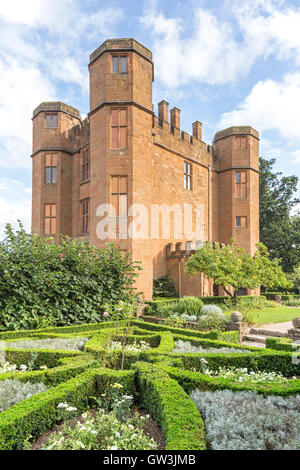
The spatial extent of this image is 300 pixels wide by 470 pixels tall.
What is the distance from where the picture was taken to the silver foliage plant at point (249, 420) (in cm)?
258

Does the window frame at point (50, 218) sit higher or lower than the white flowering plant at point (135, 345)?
higher

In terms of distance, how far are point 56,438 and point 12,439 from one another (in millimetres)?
368

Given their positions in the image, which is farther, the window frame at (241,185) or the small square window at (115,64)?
the window frame at (241,185)

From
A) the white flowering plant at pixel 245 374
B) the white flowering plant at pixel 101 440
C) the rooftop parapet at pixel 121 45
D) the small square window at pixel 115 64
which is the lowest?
the white flowering plant at pixel 245 374

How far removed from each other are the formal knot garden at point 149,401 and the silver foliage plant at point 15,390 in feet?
0.04

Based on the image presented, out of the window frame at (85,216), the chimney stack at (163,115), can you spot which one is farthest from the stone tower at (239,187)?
the window frame at (85,216)

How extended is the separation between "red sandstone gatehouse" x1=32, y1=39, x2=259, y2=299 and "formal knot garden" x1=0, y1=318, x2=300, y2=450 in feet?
26.6

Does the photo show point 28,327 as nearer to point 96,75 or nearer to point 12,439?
point 12,439

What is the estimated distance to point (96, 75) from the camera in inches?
542

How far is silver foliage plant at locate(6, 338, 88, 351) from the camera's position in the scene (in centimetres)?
579

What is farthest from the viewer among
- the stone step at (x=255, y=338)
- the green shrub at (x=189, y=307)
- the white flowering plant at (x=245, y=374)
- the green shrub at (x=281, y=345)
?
the green shrub at (x=189, y=307)

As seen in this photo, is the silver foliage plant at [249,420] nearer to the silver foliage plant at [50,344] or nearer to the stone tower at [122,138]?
the silver foliage plant at [50,344]

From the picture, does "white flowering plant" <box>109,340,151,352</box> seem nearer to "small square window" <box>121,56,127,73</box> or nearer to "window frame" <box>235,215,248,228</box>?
"small square window" <box>121,56,127,73</box>
